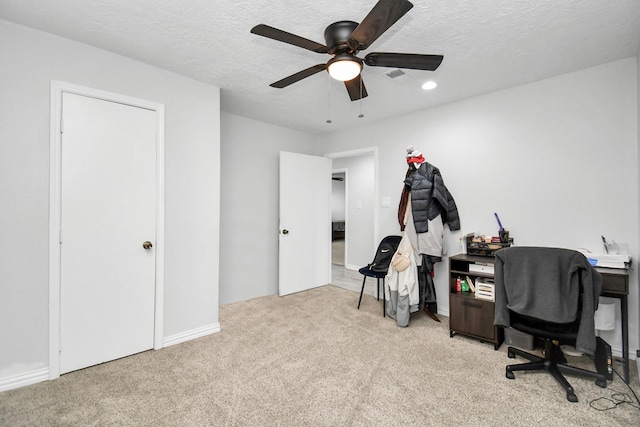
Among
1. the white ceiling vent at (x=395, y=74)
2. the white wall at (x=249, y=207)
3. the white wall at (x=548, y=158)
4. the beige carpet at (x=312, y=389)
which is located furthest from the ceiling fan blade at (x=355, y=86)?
the beige carpet at (x=312, y=389)

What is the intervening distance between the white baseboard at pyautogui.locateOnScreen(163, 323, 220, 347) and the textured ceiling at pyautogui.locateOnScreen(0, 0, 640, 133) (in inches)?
93.3

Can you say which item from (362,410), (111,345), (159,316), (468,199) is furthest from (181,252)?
(468,199)

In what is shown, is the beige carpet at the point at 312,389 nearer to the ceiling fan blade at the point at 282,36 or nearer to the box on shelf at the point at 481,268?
the box on shelf at the point at 481,268

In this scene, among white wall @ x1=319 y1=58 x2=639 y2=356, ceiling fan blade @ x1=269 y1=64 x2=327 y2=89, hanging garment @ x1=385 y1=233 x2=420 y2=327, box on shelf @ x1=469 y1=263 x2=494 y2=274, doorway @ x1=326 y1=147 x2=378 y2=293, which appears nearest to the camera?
ceiling fan blade @ x1=269 y1=64 x2=327 y2=89

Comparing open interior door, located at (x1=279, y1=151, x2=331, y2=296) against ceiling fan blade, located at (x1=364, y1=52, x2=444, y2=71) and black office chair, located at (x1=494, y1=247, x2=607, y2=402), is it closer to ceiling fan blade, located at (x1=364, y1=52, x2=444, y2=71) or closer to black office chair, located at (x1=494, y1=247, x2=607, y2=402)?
ceiling fan blade, located at (x1=364, y1=52, x2=444, y2=71)

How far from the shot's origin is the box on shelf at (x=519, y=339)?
2461mm

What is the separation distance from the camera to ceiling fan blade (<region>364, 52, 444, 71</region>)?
1682 mm

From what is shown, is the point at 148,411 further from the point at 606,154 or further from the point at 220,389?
the point at 606,154

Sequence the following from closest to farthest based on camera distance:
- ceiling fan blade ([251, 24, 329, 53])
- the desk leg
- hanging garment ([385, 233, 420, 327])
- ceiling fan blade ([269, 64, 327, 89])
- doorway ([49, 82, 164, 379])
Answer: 1. ceiling fan blade ([251, 24, 329, 53])
2. ceiling fan blade ([269, 64, 327, 89])
3. the desk leg
4. doorway ([49, 82, 164, 379])
5. hanging garment ([385, 233, 420, 327])

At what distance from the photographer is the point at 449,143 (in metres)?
3.26

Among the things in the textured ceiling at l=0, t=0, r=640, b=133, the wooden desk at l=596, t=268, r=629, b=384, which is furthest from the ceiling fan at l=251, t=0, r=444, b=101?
the wooden desk at l=596, t=268, r=629, b=384

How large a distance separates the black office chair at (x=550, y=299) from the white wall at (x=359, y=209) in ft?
11.0

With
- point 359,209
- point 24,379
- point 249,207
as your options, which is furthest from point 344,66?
point 359,209

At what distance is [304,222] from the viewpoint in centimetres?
424
